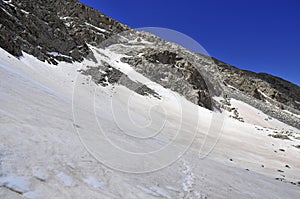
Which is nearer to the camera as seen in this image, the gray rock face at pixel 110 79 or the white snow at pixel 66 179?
the white snow at pixel 66 179

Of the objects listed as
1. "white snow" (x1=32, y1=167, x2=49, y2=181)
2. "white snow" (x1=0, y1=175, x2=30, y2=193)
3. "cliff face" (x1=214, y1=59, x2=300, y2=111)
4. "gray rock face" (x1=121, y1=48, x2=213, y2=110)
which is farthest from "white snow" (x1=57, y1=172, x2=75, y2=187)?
"cliff face" (x1=214, y1=59, x2=300, y2=111)

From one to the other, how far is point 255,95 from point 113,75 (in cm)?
3630

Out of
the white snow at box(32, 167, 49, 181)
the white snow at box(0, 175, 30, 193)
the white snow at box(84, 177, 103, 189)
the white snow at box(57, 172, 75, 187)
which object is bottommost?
the white snow at box(0, 175, 30, 193)

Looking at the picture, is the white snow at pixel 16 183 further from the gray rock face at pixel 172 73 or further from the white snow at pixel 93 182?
the gray rock face at pixel 172 73

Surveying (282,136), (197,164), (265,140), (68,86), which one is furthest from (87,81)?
(282,136)

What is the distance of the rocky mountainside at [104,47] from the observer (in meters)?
19.2

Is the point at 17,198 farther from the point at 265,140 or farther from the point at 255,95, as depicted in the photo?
the point at 255,95

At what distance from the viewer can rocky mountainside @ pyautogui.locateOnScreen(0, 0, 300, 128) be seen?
19.2 m

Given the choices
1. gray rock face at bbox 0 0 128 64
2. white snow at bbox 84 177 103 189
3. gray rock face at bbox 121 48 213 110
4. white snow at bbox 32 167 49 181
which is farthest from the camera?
gray rock face at bbox 121 48 213 110

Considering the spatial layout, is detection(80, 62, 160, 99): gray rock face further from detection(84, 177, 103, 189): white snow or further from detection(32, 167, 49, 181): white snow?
detection(32, 167, 49, 181): white snow

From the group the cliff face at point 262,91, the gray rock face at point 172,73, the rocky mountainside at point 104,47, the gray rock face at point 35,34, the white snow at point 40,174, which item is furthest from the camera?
the cliff face at point 262,91

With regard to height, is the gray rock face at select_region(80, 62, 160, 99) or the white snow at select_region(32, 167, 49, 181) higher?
the gray rock face at select_region(80, 62, 160, 99)

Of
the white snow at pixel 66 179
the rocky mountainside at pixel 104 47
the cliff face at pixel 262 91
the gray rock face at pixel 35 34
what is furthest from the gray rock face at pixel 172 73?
the white snow at pixel 66 179

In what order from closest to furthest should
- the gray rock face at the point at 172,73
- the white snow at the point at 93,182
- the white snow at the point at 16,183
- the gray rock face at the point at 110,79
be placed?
the white snow at the point at 16,183, the white snow at the point at 93,182, the gray rock face at the point at 110,79, the gray rock face at the point at 172,73
